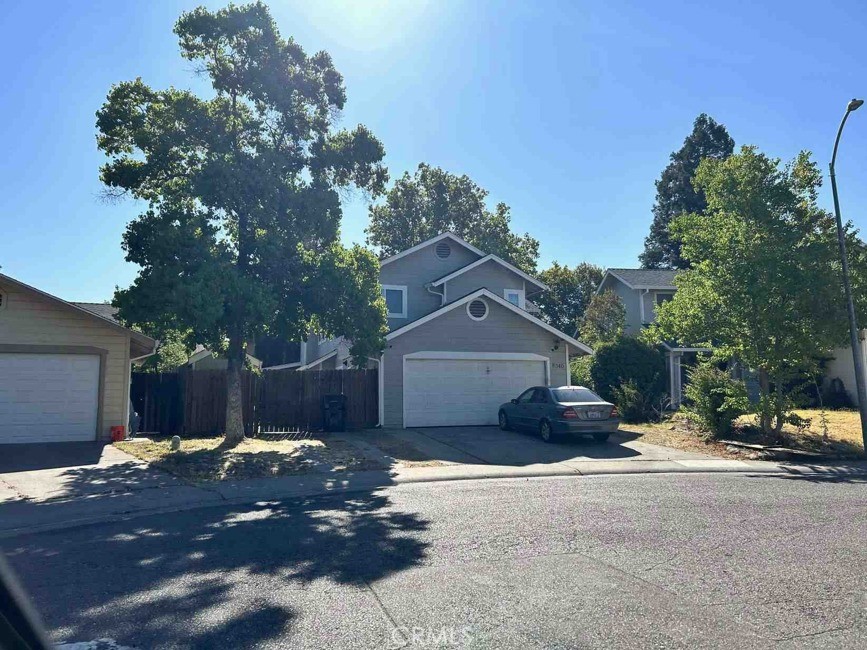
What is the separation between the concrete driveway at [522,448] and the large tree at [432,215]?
2970cm

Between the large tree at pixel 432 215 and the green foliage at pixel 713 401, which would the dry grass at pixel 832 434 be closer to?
the green foliage at pixel 713 401

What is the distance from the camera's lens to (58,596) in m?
5.36

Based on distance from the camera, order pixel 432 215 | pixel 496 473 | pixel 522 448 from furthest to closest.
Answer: pixel 432 215, pixel 522 448, pixel 496 473

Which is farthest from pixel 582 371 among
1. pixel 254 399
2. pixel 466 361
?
pixel 254 399

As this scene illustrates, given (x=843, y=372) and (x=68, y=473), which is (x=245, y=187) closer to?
(x=68, y=473)

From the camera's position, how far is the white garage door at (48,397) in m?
15.6

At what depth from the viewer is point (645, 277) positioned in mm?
32531

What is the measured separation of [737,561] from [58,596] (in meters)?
6.06

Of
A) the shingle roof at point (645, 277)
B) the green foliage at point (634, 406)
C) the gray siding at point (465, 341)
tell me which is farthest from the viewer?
the shingle roof at point (645, 277)

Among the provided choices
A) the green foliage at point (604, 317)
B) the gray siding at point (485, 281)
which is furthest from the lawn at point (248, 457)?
the green foliage at point (604, 317)

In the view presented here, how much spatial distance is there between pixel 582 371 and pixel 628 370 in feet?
7.72

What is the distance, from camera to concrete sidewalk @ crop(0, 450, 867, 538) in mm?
9031

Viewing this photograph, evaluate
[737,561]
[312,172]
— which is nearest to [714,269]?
[312,172]

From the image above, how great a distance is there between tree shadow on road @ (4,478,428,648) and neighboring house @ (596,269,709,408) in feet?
68.3
